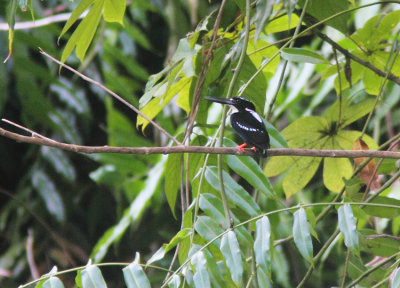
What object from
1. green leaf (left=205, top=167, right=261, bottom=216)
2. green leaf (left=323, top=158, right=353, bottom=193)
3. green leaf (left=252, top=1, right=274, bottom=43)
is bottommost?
→ green leaf (left=323, top=158, right=353, bottom=193)

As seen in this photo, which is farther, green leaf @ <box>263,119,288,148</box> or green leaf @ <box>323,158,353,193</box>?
green leaf @ <box>323,158,353,193</box>

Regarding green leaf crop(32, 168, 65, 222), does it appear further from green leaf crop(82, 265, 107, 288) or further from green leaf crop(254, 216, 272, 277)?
green leaf crop(254, 216, 272, 277)

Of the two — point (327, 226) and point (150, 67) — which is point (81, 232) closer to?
point (150, 67)

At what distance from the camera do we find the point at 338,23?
1726 millimetres

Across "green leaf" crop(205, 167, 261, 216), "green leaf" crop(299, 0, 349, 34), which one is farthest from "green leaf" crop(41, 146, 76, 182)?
"green leaf" crop(205, 167, 261, 216)

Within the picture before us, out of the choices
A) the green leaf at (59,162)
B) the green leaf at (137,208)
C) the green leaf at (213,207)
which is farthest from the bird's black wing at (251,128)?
the green leaf at (59,162)

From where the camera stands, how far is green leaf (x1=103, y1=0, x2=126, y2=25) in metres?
1.61

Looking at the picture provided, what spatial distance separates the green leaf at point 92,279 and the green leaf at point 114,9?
720 mm

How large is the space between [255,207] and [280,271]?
1818 millimetres

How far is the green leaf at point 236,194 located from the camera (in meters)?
1.38

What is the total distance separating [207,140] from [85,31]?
1.69 feet

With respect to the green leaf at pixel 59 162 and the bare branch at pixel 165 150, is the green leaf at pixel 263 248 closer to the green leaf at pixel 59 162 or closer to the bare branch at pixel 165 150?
the bare branch at pixel 165 150

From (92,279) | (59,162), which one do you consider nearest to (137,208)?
(59,162)

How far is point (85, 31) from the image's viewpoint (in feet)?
5.09
